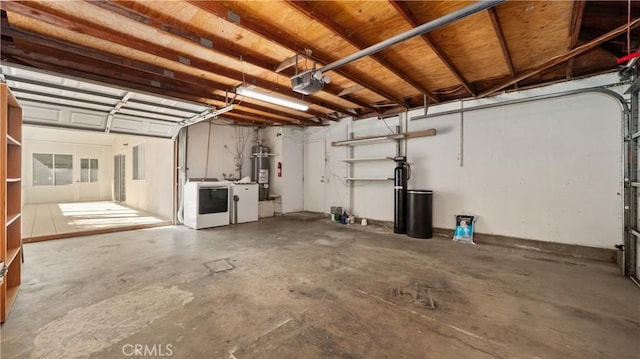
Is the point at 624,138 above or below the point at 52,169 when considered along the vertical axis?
above

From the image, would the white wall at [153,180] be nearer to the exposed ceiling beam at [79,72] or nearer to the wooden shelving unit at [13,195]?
the exposed ceiling beam at [79,72]

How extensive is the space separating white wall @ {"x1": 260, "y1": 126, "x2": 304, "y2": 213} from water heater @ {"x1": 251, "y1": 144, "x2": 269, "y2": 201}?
8.8 inches

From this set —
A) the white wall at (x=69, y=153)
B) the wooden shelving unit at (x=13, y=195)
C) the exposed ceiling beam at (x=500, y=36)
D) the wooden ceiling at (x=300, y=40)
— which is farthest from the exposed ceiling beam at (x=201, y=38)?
the white wall at (x=69, y=153)

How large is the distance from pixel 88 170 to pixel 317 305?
13.8 m

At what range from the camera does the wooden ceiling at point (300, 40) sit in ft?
7.62

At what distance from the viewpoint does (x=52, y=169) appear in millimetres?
10289

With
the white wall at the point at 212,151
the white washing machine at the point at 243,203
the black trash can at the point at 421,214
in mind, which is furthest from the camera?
the white wall at the point at 212,151

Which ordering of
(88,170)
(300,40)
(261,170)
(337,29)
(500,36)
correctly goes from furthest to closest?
1. (88,170)
2. (261,170)
3. (300,40)
4. (500,36)
5. (337,29)

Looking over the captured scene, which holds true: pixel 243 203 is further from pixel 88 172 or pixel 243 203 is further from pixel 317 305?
pixel 88 172

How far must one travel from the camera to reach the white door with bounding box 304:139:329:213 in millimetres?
7113

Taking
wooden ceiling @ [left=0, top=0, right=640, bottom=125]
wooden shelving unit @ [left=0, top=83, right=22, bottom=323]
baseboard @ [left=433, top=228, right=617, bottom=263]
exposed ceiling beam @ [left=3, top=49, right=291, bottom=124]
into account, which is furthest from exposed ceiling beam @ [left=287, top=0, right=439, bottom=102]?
baseboard @ [left=433, top=228, right=617, bottom=263]

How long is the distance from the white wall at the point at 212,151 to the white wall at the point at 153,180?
1.56 feet

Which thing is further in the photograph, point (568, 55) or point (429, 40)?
point (568, 55)

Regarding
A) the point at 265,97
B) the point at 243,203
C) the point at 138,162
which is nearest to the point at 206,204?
the point at 243,203
